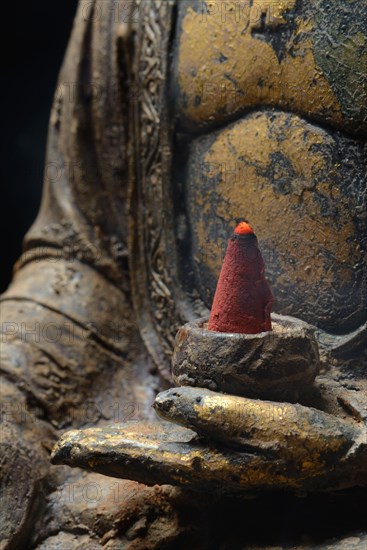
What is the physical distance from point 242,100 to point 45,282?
1.96ft

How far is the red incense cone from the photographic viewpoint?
1.24m

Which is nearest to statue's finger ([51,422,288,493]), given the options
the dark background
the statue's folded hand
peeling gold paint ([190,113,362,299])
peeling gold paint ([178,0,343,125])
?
the statue's folded hand

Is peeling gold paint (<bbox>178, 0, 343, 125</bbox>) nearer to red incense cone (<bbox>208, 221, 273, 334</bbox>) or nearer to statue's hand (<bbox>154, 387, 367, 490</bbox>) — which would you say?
red incense cone (<bbox>208, 221, 273, 334</bbox>)

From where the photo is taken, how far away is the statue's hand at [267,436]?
1.20 metres

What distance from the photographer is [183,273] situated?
1752 millimetres

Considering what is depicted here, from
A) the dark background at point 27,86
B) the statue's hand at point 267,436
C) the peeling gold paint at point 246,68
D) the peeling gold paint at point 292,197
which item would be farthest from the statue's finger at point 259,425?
the dark background at point 27,86

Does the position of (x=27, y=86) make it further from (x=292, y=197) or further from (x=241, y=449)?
(x=241, y=449)

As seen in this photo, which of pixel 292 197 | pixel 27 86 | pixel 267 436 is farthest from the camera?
pixel 27 86

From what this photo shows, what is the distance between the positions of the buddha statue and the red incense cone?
0.35 ft

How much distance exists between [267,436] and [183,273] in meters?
0.60

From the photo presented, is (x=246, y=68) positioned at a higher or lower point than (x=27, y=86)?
higher

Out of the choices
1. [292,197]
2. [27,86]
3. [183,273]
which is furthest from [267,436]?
[27,86]

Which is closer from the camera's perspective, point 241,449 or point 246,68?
point 241,449

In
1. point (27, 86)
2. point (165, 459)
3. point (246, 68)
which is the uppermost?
point (246, 68)
